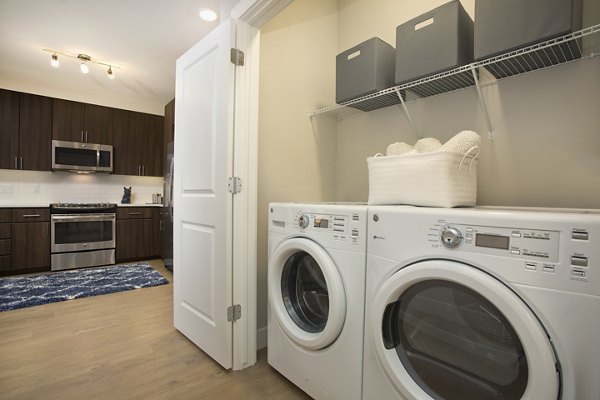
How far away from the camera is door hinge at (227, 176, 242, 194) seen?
1.65 meters

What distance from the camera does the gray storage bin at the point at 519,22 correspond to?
3.67ft

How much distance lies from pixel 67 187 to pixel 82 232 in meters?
0.85

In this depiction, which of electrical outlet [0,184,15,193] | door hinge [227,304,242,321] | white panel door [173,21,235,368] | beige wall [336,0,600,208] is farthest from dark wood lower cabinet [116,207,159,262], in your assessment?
beige wall [336,0,600,208]

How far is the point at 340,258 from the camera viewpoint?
1251 mm

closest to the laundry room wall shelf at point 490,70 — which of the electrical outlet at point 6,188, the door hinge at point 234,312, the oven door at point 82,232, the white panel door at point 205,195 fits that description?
the white panel door at point 205,195

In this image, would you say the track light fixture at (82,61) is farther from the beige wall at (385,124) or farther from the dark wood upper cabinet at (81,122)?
the beige wall at (385,124)

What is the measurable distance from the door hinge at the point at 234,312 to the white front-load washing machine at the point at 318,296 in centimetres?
21

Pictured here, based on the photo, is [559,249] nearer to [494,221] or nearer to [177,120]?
[494,221]

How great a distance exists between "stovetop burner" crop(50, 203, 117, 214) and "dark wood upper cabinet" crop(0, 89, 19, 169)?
0.72 m

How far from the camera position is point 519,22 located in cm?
120

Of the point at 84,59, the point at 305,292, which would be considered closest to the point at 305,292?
the point at 305,292

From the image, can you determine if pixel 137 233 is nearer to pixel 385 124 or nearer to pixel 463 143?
pixel 385 124

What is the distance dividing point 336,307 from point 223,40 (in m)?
1.50

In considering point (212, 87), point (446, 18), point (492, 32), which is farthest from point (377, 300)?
point (212, 87)
